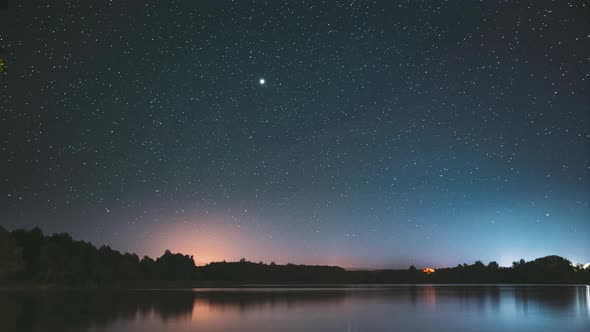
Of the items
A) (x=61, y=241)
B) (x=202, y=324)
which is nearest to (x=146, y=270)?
(x=61, y=241)

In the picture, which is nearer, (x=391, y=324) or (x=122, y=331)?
(x=122, y=331)

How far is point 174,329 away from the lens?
25359 mm

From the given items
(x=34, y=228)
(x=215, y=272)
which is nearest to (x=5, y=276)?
(x=34, y=228)

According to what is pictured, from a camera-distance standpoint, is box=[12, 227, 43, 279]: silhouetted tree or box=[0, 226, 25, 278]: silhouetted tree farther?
box=[12, 227, 43, 279]: silhouetted tree

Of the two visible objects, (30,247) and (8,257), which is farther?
(30,247)

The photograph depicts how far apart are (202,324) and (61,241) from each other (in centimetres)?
8692

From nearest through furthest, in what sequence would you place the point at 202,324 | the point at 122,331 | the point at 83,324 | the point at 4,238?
the point at 122,331
the point at 83,324
the point at 202,324
the point at 4,238

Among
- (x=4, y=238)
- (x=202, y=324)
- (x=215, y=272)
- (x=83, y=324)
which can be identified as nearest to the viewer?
(x=83, y=324)

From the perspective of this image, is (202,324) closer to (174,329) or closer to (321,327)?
(174,329)

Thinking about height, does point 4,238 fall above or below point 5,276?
above

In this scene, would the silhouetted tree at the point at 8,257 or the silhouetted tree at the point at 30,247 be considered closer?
the silhouetted tree at the point at 8,257

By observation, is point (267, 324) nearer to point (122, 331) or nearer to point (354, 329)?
point (354, 329)

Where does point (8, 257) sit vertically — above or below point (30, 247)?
below

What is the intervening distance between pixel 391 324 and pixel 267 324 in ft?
22.0
